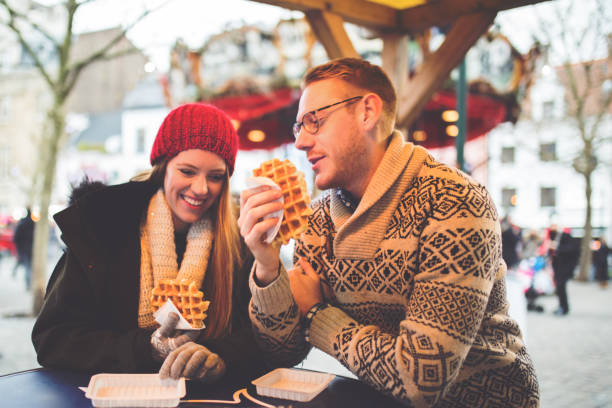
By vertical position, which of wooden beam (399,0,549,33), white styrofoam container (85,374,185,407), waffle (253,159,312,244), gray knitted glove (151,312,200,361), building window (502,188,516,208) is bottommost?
white styrofoam container (85,374,185,407)

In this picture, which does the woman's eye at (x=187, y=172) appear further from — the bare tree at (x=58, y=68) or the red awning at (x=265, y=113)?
the bare tree at (x=58, y=68)

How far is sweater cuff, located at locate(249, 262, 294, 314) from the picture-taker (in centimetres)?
215

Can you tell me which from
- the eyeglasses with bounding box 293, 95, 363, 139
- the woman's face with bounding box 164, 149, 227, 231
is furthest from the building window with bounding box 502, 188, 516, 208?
the eyeglasses with bounding box 293, 95, 363, 139

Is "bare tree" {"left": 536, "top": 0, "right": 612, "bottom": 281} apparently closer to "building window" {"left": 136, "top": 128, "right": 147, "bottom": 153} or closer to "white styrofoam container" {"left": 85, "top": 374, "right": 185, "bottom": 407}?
"white styrofoam container" {"left": 85, "top": 374, "right": 185, "bottom": 407}

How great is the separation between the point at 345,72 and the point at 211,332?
1455 millimetres

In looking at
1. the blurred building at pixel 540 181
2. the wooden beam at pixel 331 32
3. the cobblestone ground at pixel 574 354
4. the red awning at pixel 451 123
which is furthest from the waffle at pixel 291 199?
the blurred building at pixel 540 181

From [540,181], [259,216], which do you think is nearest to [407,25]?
[259,216]

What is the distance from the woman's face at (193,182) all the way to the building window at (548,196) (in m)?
39.6

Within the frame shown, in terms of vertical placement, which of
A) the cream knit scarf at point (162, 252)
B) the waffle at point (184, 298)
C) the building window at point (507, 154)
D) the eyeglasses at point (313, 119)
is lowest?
the waffle at point (184, 298)

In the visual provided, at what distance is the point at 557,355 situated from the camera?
8.27 m

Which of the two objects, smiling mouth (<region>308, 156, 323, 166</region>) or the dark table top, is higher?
smiling mouth (<region>308, 156, 323, 166</region>)

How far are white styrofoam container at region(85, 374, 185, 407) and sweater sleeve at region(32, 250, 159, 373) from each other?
346mm

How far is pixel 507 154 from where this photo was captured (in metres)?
39.4

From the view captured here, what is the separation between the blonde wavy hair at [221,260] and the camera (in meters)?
2.66
